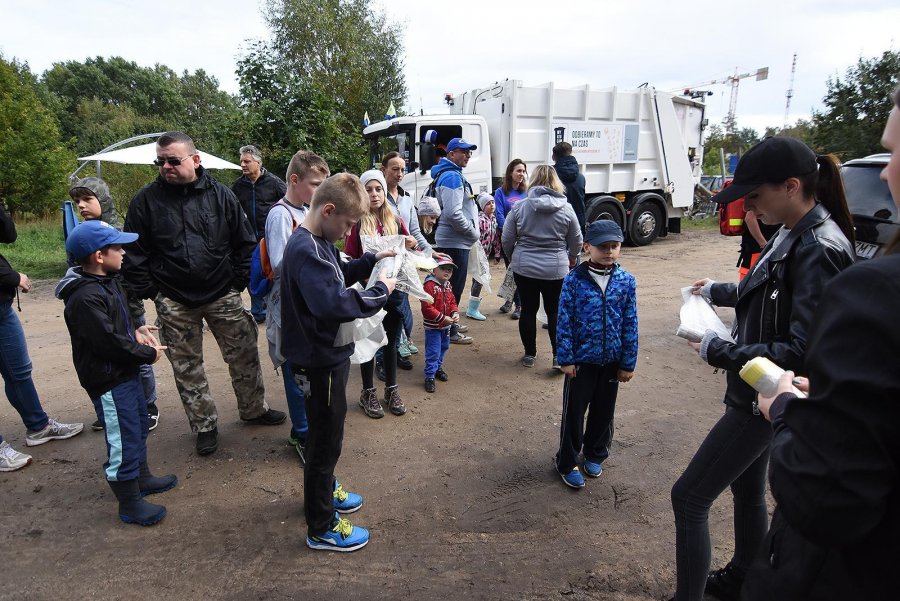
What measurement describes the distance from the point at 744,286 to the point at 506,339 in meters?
4.09

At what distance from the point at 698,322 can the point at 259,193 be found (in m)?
5.71

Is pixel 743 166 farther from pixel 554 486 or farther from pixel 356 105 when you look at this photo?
pixel 356 105

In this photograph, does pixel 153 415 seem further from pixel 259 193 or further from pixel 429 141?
pixel 429 141

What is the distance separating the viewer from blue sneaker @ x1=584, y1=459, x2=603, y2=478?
345 cm

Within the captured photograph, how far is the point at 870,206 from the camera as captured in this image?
4578 millimetres

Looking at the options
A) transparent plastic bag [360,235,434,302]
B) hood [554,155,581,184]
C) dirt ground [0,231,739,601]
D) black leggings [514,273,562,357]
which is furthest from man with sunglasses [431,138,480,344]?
hood [554,155,581,184]

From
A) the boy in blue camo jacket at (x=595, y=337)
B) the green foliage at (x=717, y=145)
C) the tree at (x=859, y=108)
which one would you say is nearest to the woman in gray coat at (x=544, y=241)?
the boy in blue camo jacket at (x=595, y=337)

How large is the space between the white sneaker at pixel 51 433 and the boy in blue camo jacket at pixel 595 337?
3666mm

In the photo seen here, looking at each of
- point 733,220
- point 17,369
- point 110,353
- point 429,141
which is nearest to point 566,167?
point 733,220

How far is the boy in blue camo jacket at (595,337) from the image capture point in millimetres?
3230

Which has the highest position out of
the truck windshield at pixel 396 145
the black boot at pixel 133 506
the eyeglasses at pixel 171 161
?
the truck windshield at pixel 396 145

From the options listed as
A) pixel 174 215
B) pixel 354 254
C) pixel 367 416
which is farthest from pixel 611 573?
pixel 174 215

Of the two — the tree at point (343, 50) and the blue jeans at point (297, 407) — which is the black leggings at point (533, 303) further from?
the tree at point (343, 50)

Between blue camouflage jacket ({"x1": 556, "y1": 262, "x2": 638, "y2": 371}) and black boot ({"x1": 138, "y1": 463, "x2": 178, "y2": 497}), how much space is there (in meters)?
2.61
